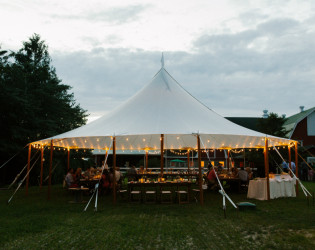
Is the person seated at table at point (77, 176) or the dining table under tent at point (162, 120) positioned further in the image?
the person seated at table at point (77, 176)

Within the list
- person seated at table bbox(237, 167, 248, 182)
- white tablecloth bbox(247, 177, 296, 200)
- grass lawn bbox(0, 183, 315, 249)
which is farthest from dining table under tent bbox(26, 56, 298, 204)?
person seated at table bbox(237, 167, 248, 182)

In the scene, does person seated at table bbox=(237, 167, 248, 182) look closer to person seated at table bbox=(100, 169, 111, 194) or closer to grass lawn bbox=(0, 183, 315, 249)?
grass lawn bbox=(0, 183, 315, 249)

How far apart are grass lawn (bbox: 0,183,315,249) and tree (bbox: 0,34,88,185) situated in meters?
7.70

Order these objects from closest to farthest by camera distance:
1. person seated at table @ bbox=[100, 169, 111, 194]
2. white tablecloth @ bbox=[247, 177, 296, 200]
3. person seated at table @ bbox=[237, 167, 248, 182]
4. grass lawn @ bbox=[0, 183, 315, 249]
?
grass lawn @ bbox=[0, 183, 315, 249] → white tablecloth @ bbox=[247, 177, 296, 200] → person seated at table @ bbox=[100, 169, 111, 194] → person seated at table @ bbox=[237, 167, 248, 182]

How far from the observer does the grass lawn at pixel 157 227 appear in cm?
503

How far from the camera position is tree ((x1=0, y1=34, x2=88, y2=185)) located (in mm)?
15391

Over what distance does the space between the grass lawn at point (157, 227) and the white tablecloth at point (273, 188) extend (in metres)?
1.81

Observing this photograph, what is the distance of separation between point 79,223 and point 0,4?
8.44m

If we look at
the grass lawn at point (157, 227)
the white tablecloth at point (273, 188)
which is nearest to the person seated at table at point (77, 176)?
the grass lawn at point (157, 227)

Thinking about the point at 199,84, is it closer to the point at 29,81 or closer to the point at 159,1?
the point at 159,1

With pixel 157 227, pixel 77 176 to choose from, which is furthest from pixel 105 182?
pixel 157 227

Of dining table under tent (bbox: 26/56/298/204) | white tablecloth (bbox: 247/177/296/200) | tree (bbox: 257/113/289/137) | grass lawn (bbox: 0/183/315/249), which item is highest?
tree (bbox: 257/113/289/137)

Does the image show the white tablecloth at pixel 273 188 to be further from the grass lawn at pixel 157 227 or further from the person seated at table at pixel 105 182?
the person seated at table at pixel 105 182

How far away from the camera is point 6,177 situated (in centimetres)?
1844
